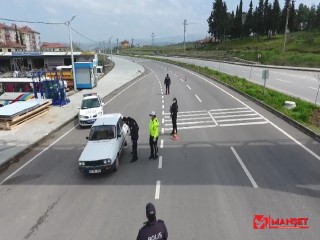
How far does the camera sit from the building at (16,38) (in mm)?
99069

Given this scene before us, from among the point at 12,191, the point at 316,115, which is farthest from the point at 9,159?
the point at 316,115

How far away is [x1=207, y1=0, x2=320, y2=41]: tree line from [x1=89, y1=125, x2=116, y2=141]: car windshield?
4148 inches

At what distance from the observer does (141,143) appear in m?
14.8

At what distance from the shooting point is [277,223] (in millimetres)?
7742

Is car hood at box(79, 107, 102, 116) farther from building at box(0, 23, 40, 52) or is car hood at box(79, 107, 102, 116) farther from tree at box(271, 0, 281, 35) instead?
tree at box(271, 0, 281, 35)

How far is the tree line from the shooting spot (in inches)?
4122

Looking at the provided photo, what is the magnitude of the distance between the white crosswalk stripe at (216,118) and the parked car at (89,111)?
431cm

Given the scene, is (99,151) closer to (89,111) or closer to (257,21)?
(89,111)

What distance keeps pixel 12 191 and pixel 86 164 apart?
2.66 metres

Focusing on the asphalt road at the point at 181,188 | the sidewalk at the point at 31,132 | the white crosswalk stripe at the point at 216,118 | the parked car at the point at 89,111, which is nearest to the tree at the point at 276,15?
the white crosswalk stripe at the point at 216,118

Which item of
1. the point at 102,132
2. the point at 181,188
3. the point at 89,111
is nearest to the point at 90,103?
the point at 89,111

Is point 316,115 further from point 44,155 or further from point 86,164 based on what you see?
point 44,155

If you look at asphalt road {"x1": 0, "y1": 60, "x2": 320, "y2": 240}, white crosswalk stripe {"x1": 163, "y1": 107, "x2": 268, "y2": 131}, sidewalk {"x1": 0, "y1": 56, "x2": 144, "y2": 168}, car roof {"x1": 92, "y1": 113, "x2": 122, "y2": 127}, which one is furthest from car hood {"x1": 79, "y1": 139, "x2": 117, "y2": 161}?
white crosswalk stripe {"x1": 163, "y1": 107, "x2": 268, "y2": 131}

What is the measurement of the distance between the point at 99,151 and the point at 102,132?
1.34 metres
